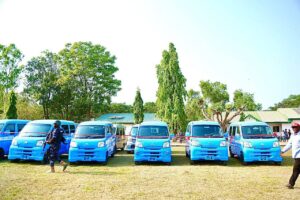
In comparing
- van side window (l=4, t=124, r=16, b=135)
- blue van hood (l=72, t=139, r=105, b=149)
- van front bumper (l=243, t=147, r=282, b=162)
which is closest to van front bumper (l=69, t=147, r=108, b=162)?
blue van hood (l=72, t=139, r=105, b=149)

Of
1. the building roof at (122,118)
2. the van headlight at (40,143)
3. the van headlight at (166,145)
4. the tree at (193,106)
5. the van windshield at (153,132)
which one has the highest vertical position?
the tree at (193,106)

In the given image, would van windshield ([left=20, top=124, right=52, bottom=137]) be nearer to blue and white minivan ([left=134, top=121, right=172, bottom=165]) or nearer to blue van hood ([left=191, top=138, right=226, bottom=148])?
blue and white minivan ([left=134, top=121, right=172, bottom=165])

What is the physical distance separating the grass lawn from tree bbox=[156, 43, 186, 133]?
30269 mm

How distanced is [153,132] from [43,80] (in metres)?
41.3

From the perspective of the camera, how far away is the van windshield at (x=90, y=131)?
14648mm

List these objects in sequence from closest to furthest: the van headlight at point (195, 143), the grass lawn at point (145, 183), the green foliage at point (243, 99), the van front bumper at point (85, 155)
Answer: the grass lawn at point (145, 183) → the van front bumper at point (85, 155) → the van headlight at point (195, 143) → the green foliage at point (243, 99)

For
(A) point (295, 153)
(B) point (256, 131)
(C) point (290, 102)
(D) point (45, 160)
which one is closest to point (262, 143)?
(B) point (256, 131)

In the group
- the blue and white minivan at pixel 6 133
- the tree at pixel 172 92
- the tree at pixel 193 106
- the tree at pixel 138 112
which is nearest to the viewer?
the blue and white minivan at pixel 6 133

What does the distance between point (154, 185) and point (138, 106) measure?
4256 centimetres

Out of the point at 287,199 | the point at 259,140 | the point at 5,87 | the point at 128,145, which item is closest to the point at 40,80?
the point at 5,87

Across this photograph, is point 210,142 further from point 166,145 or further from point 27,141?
point 27,141

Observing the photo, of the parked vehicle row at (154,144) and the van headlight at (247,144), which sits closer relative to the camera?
the parked vehicle row at (154,144)

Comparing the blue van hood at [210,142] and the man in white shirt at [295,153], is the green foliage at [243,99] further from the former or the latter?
the man in white shirt at [295,153]

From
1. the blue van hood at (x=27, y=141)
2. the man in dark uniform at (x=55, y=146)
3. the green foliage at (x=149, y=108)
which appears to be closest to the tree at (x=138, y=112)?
the green foliage at (x=149, y=108)
